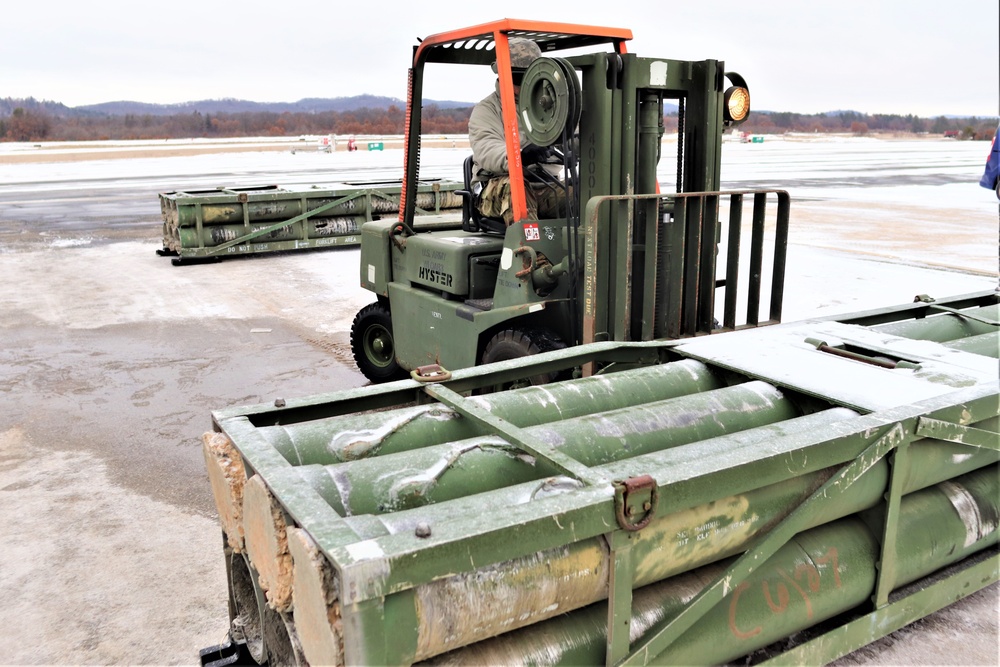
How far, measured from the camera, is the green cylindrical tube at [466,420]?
10.2ft

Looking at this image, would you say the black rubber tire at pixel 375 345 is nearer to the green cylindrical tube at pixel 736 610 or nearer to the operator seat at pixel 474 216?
the operator seat at pixel 474 216

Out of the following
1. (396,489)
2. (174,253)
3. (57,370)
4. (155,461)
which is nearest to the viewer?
(396,489)

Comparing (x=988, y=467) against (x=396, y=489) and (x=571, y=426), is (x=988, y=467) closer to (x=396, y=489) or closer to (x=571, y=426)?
(x=571, y=426)

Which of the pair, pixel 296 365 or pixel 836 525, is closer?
pixel 836 525

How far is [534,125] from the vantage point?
201 inches

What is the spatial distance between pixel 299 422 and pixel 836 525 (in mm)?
2123

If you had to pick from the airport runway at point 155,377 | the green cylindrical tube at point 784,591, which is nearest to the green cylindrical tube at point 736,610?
the green cylindrical tube at point 784,591

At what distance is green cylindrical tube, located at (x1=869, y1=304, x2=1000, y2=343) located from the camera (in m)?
4.84

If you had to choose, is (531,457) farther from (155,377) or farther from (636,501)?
(155,377)

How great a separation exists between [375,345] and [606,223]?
9.21ft

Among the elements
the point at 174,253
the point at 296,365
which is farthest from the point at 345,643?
the point at 174,253

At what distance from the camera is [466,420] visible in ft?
11.0

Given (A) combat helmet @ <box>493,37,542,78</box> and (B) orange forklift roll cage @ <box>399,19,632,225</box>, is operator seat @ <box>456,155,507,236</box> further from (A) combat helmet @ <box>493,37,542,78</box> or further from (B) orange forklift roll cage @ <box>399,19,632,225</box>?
(A) combat helmet @ <box>493,37,542,78</box>

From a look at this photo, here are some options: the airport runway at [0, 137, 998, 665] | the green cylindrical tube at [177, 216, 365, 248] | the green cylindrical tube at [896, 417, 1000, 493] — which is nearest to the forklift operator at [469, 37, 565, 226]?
the airport runway at [0, 137, 998, 665]
